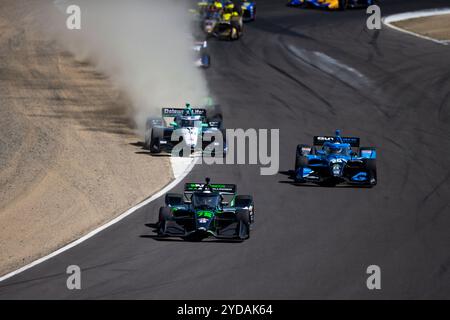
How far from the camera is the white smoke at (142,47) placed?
38.9 meters

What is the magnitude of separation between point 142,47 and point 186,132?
17.4m

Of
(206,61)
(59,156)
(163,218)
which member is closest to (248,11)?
(206,61)

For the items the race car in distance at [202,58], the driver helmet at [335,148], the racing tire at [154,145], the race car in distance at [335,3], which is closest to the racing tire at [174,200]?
the driver helmet at [335,148]

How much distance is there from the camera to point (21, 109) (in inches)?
1361

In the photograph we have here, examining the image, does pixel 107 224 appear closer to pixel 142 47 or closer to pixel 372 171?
pixel 372 171

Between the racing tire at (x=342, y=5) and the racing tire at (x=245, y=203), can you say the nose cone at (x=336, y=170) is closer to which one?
the racing tire at (x=245, y=203)

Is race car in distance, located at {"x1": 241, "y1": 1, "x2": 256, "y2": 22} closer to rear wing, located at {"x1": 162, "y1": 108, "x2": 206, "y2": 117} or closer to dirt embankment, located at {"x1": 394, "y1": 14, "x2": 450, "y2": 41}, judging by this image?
dirt embankment, located at {"x1": 394, "y1": 14, "x2": 450, "y2": 41}

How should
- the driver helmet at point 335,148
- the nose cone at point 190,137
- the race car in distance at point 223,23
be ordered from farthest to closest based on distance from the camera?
the race car in distance at point 223,23 < the nose cone at point 190,137 < the driver helmet at point 335,148

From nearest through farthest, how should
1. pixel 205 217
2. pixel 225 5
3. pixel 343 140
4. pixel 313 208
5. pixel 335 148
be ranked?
pixel 205 217 < pixel 313 208 < pixel 335 148 < pixel 343 140 < pixel 225 5

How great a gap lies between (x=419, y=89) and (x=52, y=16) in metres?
20.4

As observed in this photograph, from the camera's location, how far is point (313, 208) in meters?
24.3

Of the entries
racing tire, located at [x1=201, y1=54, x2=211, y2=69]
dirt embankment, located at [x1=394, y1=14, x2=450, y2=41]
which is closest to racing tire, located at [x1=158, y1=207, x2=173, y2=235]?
racing tire, located at [x1=201, y1=54, x2=211, y2=69]

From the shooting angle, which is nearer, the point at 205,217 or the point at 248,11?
the point at 205,217

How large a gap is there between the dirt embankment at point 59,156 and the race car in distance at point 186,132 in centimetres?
62
